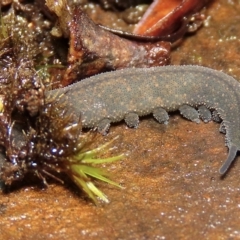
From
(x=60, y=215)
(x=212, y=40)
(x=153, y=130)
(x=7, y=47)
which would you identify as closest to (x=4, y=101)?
(x=7, y=47)

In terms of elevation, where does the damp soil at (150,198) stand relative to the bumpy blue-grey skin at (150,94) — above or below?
below

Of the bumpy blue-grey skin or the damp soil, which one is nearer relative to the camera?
the damp soil

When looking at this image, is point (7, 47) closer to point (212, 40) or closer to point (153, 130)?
point (153, 130)

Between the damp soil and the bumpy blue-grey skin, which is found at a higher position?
the bumpy blue-grey skin

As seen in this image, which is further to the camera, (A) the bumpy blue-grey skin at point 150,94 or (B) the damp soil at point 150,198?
(A) the bumpy blue-grey skin at point 150,94
